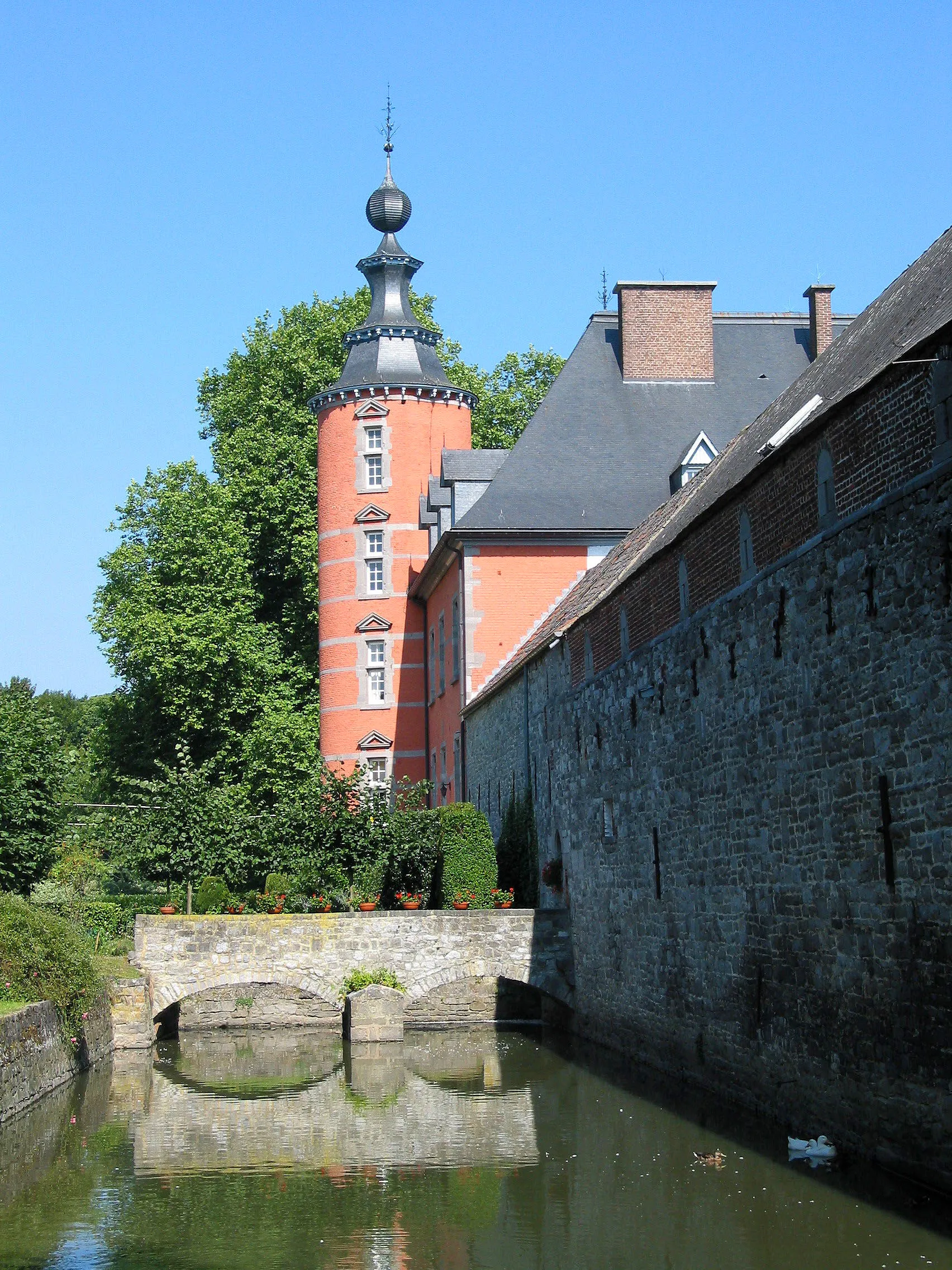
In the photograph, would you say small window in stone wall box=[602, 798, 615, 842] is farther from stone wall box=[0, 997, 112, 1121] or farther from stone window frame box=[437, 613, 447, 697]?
stone window frame box=[437, 613, 447, 697]

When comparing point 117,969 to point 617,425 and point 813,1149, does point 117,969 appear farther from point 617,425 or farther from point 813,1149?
point 617,425

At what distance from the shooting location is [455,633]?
93.4ft

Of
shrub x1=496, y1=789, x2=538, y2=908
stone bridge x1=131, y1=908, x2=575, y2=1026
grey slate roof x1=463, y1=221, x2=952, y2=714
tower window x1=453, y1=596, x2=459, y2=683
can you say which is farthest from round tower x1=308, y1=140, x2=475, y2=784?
stone bridge x1=131, y1=908, x2=575, y2=1026

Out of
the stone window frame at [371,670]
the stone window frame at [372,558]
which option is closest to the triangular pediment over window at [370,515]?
the stone window frame at [372,558]

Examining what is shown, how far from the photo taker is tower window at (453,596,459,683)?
28.0 m

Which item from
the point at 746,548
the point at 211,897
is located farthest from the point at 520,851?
the point at 746,548

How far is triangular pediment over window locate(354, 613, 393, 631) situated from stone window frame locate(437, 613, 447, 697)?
236 centimetres

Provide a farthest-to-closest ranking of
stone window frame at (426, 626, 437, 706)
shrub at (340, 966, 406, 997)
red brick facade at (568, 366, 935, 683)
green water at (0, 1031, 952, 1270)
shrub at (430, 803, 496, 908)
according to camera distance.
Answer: stone window frame at (426, 626, 437, 706), shrub at (430, 803, 496, 908), shrub at (340, 966, 406, 997), red brick facade at (568, 366, 935, 683), green water at (0, 1031, 952, 1270)

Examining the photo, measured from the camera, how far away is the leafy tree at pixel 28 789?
69.8 feet

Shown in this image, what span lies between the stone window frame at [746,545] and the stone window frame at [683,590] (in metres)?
1.48

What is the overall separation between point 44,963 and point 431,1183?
5865 mm

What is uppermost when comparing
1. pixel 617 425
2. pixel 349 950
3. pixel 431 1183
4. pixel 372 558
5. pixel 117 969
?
pixel 617 425

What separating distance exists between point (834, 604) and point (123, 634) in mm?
24551

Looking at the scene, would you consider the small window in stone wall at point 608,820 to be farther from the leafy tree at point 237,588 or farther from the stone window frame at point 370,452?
the stone window frame at point 370,452
